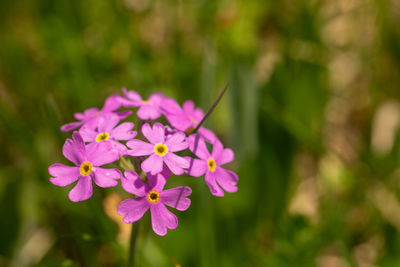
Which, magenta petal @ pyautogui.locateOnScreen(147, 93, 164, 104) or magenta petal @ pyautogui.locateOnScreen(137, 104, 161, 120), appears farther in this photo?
magenta petal @ pyautogui.locateOnScreen(147, 93, 164, 104)

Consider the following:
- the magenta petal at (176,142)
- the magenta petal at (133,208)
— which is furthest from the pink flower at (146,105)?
the magenta petal at (133,208)

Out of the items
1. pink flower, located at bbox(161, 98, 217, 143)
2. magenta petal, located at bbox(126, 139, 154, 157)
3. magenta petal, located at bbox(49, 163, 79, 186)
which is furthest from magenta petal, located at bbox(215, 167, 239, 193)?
magenta petal, located at bbox(49, 163, 79, 186)

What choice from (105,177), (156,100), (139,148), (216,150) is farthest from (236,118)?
(105,177)

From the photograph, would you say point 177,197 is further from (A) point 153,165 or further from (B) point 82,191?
(B) point 82,191

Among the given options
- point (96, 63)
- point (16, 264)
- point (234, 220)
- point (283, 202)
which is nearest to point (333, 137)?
point (283, 202)

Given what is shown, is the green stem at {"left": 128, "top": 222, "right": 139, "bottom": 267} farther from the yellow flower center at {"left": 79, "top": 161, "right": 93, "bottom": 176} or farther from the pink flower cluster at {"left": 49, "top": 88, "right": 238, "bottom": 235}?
the yellow flower center at {"left": 79, "top": 161, "right": 93, "bottom": 176}

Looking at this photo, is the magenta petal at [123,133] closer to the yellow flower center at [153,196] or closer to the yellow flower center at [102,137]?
the yellow flower center at [102,137]
